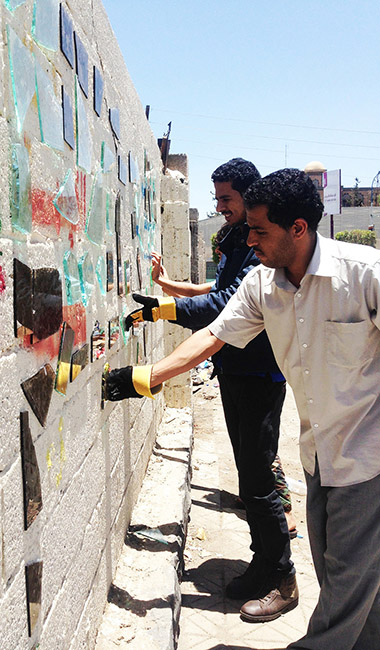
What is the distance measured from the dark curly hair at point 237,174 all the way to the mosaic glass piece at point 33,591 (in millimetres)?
2278

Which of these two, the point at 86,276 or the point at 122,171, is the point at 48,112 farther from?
the point at 122,171

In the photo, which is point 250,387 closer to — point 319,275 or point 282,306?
point 282,306

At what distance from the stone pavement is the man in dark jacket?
128mm

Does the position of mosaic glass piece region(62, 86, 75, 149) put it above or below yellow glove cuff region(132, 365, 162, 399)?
above

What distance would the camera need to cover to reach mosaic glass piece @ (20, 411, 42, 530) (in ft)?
4.44

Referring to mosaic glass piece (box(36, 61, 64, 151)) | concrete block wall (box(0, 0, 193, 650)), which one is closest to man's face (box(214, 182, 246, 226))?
concrete block wall (box(0, 0, 193, 650))

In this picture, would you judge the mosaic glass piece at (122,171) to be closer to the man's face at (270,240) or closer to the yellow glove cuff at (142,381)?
the man's face at (270,240)

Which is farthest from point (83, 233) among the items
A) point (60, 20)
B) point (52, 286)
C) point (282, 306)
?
point (282, 306)

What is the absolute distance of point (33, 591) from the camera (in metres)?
1.42

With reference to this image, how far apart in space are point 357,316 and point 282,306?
1.06ft

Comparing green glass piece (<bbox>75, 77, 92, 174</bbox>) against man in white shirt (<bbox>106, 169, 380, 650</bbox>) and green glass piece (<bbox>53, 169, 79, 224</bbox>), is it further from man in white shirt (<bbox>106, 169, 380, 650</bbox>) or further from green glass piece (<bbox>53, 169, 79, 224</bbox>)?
man in white shirt (<bbox>106, 169, 380, 650</bbox>)

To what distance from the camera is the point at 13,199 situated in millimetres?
1285

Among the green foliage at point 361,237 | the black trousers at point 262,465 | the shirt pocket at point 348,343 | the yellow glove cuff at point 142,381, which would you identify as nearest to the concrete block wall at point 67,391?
the yellow glove cuff at point 142,381

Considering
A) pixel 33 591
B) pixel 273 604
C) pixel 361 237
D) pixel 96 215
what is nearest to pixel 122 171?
pixel 96 215
